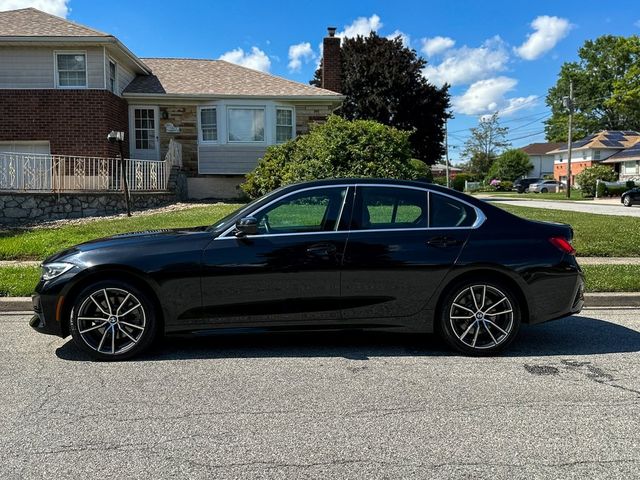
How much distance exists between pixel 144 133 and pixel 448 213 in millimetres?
18660

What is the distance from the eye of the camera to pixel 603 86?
7850 cm

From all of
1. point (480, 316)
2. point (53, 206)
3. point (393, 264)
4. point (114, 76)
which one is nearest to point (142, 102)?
point (114, 76)

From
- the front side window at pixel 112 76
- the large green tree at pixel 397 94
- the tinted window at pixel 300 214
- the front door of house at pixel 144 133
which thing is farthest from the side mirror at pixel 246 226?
the large green tree at pixel 397 94

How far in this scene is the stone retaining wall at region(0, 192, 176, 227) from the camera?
579 inches

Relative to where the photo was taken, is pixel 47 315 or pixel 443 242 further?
pixel 443 242

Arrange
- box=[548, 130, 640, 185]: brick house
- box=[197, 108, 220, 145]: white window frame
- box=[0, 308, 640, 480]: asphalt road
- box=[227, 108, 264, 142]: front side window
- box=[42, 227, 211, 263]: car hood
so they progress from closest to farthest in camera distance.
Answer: box=[0, 308, 640, 480]: asphalt road → box=[42, 227, 211, 263]: car hood → box=[197, 108, 220, 145]: white window frame → box=[227, 108, 264, 142]: front side window → box=[548, 130, 640, 185]: brick house

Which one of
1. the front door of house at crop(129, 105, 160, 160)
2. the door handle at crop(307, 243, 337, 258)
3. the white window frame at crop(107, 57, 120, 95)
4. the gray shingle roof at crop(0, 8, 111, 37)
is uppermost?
the gray shingle roof at crop(0, 8, 111, 37)

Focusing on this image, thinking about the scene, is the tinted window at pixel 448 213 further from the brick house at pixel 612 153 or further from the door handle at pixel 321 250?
the brick house at pixel 612 153

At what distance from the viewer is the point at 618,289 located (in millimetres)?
7621

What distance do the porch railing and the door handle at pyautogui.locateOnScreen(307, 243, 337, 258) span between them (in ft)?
38.9

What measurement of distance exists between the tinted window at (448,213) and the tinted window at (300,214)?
848 mm

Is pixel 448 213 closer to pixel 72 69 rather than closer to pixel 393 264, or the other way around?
pixel 393 264

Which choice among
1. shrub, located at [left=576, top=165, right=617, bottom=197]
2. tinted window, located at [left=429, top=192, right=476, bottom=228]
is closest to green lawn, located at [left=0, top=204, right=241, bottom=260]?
tinted window, located at [left=429, top=192, right=476, bottom=228]

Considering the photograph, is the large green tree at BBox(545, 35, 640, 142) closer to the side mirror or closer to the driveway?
the driveway
